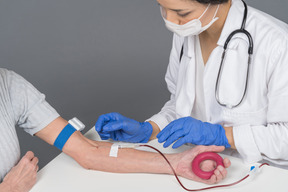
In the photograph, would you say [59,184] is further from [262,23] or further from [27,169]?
[262,23]

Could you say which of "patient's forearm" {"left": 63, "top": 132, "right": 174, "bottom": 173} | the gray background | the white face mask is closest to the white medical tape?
"patient's forearm" {"left": 63, "top": 132, "right": 174, "bottom": 173}

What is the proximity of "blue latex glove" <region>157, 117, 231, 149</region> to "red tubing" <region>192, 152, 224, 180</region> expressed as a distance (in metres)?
0.12

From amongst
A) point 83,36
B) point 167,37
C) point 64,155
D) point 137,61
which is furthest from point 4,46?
point 64,155

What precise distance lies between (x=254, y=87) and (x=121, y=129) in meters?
0.57

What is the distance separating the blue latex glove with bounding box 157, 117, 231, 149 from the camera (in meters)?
1.60

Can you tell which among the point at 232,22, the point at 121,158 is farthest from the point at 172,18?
the point at 121,158

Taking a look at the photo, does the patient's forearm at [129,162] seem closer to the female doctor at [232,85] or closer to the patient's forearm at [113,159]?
the patient's forearm at [113,159]

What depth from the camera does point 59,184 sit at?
4.79 ft

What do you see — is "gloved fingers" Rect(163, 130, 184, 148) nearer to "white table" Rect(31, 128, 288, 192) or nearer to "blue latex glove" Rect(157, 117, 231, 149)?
"blue latex glove" Rect(157, 117, 231, 149)

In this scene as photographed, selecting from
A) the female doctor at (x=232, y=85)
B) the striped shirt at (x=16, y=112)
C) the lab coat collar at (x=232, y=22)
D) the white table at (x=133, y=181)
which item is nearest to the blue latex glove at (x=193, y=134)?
the female doctor at (x=232, y=85)

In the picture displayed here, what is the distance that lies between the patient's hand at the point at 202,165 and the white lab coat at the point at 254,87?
14cm

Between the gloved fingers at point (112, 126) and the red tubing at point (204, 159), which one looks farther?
the gloved fingers at point (112, 126)

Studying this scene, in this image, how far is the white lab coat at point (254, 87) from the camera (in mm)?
1572

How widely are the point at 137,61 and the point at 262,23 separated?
173cm
